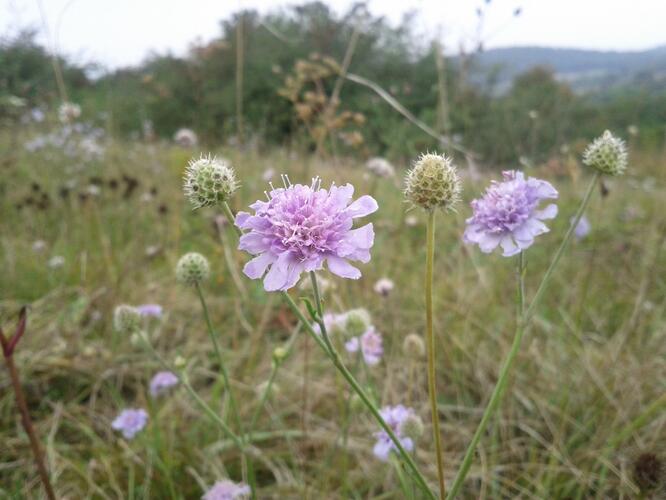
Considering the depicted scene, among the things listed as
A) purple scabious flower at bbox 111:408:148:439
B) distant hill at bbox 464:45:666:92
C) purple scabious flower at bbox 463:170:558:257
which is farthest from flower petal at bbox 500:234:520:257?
distant hill at bbox 464:45:666:92

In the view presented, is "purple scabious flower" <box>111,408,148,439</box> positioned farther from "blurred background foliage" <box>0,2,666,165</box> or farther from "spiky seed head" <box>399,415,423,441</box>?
"blurred background foliage" <box>0,2,666,165</box>

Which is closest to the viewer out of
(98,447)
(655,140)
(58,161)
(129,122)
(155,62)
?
(98,447)

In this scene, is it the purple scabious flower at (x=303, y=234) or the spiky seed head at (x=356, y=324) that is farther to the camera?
the spiky seed head at (x=356, y=324)

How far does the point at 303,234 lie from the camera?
1.17m

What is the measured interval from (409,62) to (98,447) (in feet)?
45.3

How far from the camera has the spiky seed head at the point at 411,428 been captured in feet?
5.85

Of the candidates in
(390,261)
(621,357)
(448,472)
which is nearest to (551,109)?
(390,261)

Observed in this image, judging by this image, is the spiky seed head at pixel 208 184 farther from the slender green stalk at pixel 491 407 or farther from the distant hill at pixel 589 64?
the distant hill at pixel 589 64

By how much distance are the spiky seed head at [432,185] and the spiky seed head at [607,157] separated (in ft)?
1.70

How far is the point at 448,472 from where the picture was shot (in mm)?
2293

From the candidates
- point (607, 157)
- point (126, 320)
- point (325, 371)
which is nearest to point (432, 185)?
point (607, 157)

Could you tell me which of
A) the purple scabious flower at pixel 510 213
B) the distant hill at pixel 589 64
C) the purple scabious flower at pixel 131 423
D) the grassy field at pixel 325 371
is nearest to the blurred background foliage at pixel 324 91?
the distant hill at pixel 589 64

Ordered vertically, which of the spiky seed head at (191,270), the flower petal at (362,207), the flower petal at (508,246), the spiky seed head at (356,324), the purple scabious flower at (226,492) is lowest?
the purple scabious flower at (226,492)

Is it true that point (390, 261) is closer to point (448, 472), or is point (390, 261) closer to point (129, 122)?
point (448, 472)
